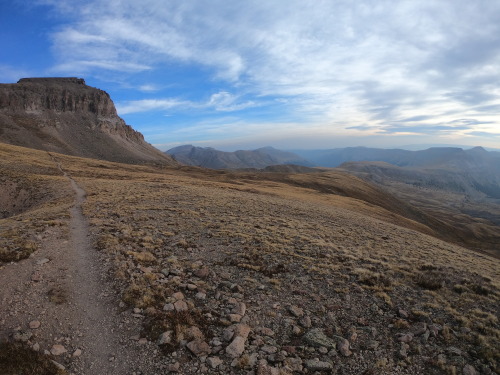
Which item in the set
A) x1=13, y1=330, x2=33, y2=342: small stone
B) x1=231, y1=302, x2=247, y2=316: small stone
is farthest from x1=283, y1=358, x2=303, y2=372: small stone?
x1=13, y1=330, x2=33, y2=342: small stone

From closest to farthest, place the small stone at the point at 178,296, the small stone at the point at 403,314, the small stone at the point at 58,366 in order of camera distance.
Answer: the small stone at the point at 58,366 → the small stone at the point at 178,296 → the small stone at the point at 403,314

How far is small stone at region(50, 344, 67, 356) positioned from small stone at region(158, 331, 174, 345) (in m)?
2.62

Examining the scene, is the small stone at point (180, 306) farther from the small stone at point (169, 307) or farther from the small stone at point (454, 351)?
the small stone at point (454, 351)

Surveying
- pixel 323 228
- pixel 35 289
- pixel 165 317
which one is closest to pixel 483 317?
pixel 165 317

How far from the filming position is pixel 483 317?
1106 centimetres

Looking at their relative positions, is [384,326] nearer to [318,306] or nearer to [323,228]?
[318,306]

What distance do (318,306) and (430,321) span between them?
14.4 ft

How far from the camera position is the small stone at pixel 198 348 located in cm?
789

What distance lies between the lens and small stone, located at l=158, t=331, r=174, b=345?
8094mm

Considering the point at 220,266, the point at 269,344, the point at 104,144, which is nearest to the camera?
the point at 269,344

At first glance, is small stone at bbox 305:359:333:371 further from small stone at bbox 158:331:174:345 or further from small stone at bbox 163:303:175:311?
small stone at bbox 163:303:175:311

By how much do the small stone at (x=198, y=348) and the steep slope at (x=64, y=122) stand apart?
155m

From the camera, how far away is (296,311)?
10492 millimetres

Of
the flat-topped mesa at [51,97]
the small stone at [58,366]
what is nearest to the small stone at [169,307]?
the small stone at [58,366]
